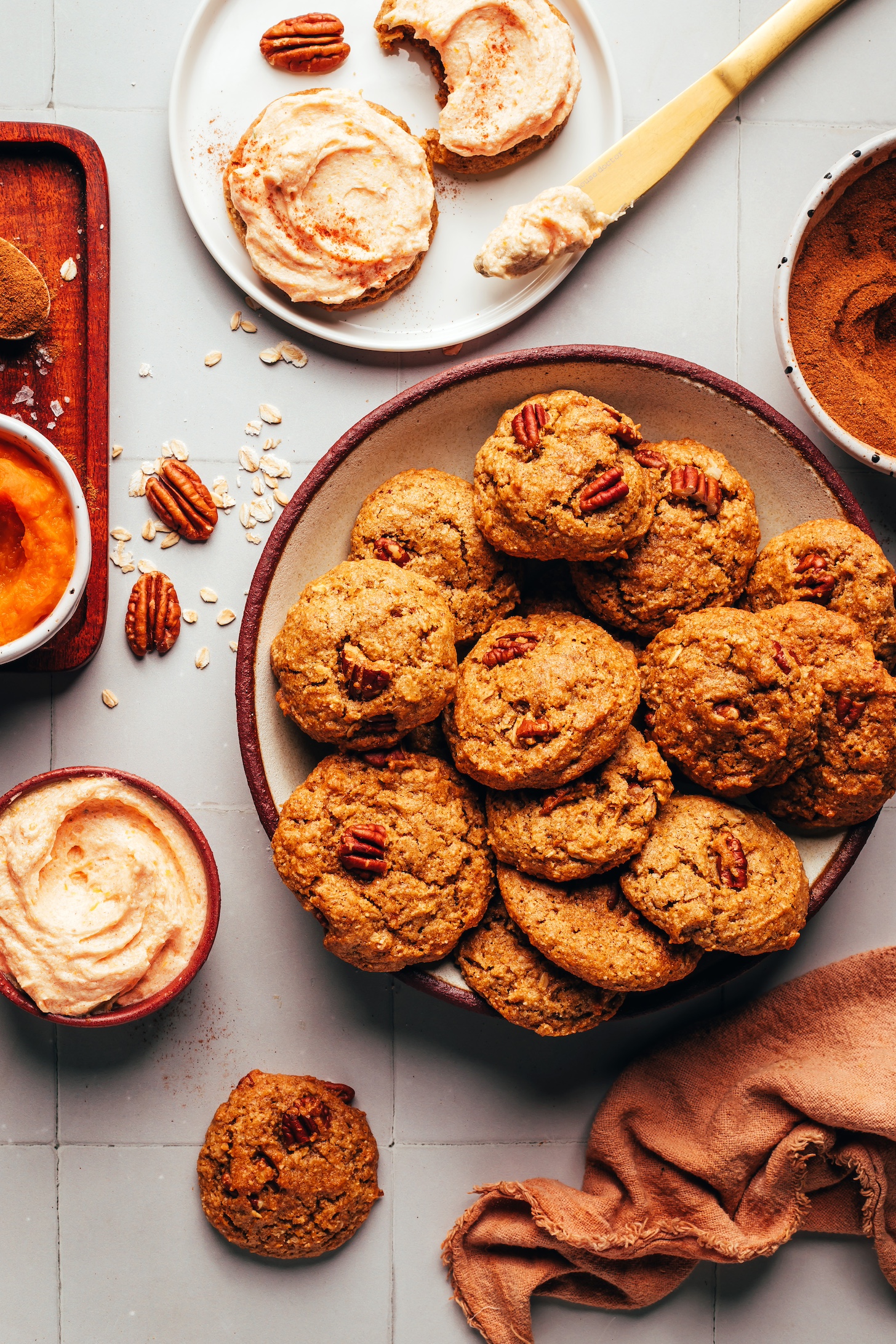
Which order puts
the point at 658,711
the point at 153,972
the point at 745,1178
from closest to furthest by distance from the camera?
the point at 658,711, the point at 153,972, the point at 745,1178

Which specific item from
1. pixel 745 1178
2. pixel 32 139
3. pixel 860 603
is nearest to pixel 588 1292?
pixel 745 1178

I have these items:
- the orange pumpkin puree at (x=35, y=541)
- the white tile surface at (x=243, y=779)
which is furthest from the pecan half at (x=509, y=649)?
the orange pumpkin puree at (x=35, y=541)

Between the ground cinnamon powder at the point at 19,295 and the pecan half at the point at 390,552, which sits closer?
the pecan half at the point at 390,552

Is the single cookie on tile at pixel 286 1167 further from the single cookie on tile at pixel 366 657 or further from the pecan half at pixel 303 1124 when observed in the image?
the single cookie on tile at pixel 366 657

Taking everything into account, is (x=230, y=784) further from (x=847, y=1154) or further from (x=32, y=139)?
(x=847, y=1154)

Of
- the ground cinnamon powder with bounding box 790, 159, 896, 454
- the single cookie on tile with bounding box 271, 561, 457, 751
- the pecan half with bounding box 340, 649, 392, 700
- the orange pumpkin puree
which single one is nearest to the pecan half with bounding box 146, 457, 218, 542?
the orange pumpkin puree

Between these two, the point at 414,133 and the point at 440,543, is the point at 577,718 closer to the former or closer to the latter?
the point at 440,543

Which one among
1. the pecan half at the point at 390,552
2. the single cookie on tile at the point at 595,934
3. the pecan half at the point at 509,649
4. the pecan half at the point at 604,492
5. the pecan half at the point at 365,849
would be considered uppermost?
the pecan half at the point at 604,492
